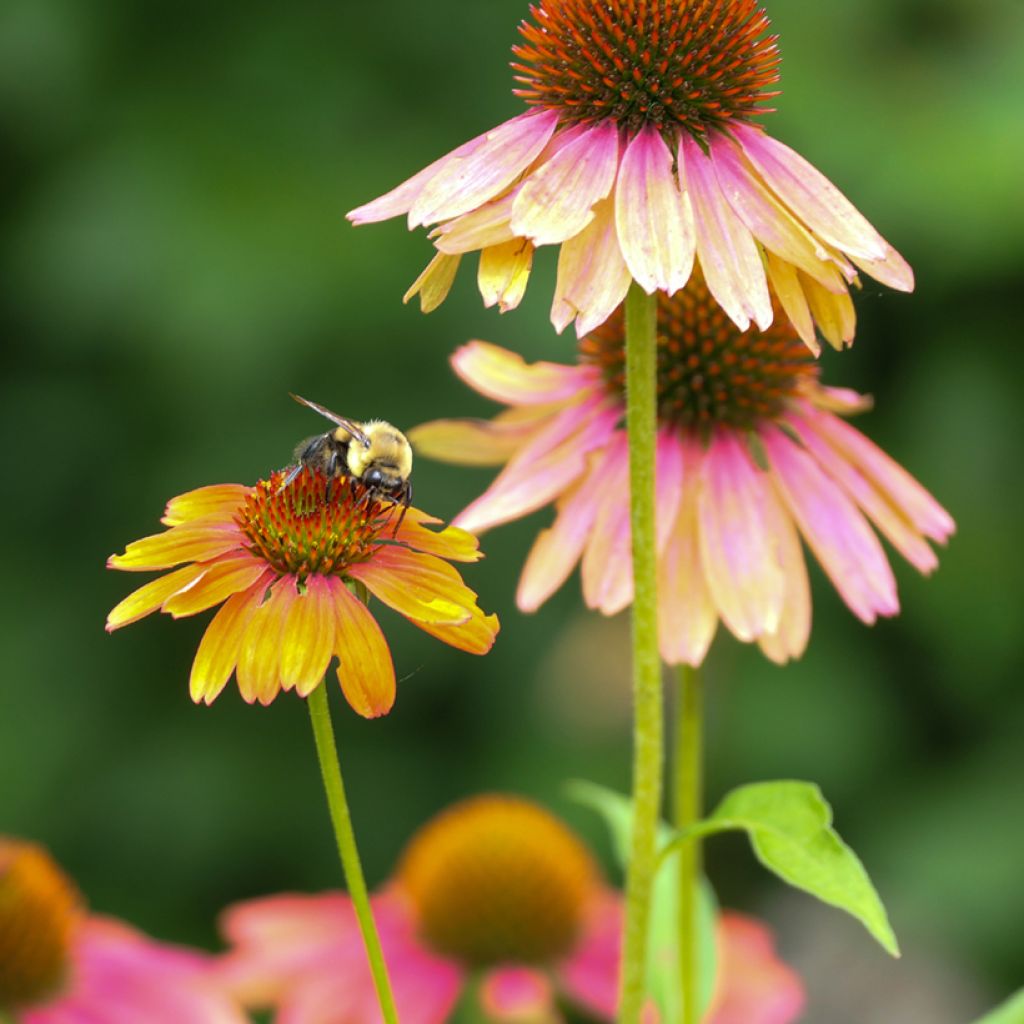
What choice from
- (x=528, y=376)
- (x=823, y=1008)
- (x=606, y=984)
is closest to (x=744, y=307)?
(x=528, y=376)

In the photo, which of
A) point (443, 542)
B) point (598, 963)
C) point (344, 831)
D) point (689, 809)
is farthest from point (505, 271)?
point (598, 963)

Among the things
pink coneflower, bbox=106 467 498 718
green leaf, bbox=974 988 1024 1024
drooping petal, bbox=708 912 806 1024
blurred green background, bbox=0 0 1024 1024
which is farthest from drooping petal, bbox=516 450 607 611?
blurred green background, bbox=0 0 1024 1024

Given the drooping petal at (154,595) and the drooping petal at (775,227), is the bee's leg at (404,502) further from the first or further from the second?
the drooping petal at (775,227)

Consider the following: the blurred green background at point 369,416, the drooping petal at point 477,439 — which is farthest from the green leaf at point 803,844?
the blurred green background at point 369,416

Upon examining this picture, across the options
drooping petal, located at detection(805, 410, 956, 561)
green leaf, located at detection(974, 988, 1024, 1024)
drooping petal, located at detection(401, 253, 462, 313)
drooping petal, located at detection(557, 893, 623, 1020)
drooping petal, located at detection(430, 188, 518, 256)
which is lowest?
drooping petal, located at detection(557, 893, 623, 1020)

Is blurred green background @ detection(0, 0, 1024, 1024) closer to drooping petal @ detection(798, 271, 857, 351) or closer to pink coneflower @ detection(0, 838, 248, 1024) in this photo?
pink coneflower @ detection(0, 838, 248, 1024)

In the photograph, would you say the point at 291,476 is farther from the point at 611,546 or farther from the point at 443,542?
the point at 611,546

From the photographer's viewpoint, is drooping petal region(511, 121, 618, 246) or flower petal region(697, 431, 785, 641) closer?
drooping petal region(511, 121, 618, 246)
